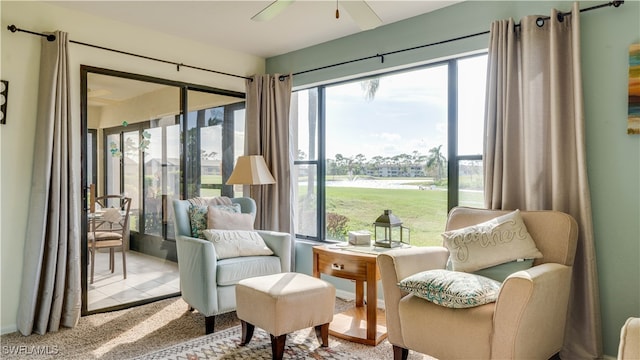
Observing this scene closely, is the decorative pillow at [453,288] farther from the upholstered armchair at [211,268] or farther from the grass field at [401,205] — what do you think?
the upholstered armchair at [211,268]

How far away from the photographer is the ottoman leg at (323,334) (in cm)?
271

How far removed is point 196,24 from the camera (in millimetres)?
3641

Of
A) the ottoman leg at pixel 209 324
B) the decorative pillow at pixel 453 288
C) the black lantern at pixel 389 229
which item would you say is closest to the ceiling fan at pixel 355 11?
the black lantern at pixel 389 229

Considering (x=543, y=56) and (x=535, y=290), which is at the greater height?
(x=543, y=56)

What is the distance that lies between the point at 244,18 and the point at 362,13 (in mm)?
1499

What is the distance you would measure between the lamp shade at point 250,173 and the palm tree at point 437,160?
1480 millimetres

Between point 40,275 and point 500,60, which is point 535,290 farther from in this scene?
point 40,275

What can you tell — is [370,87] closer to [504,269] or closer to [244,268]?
[244,268]

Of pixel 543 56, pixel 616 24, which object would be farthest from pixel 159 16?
pixel 616 24

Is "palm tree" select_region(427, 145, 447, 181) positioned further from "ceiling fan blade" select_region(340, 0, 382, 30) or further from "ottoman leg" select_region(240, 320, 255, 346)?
"ottoman leg" select_region(240, 320, 255, 346)

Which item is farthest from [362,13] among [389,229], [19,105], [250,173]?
[19,105]

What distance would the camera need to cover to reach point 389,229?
9.99ft

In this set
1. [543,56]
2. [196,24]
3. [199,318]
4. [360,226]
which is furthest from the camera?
[360,226]

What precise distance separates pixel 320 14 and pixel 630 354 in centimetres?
294
